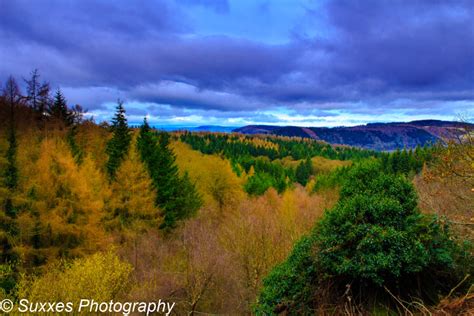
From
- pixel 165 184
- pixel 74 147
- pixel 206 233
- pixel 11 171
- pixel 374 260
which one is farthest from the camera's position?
pixel 74 147

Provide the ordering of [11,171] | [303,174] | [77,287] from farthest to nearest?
[303,174] → [11,171] → [77,287]

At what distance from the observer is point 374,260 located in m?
9.40

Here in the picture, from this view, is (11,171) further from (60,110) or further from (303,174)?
(303,174)

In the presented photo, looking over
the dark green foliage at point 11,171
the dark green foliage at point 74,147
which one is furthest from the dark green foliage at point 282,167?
the dark green foliage at point 74,147

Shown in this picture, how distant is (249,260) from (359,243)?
13298 millimetres

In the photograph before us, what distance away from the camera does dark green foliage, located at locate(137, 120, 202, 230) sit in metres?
30.1

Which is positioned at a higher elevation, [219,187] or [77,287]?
[77,287]

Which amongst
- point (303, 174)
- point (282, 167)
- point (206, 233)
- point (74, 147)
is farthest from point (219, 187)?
point (282, 167)

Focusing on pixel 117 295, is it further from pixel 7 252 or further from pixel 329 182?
pixel 329 182

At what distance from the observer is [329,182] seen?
5434 centimetres

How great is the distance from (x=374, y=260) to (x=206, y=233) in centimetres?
2046

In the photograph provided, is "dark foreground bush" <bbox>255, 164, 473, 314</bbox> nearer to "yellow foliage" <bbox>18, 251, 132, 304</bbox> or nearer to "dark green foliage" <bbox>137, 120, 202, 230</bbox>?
"yellow foliage" <bbox>18, 251, 132, 304</bbox>

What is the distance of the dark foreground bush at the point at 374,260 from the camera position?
9547 millimetres

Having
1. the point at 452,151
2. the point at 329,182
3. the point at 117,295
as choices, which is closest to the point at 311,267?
the point at 452,151
